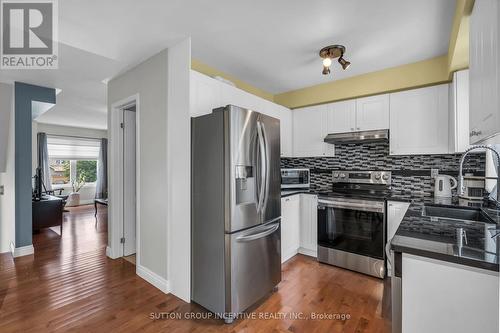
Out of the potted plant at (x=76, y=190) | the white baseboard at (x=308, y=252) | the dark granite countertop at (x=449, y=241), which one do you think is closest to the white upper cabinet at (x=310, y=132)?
the white baseboard at (x=308, y=252)

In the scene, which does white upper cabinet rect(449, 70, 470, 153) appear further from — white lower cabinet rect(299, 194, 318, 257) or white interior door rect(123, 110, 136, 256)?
white interior door rect(123, 110, 136, 256)

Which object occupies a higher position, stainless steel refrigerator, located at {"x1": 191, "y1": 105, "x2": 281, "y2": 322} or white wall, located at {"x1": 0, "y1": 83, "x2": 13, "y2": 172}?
white wall, located at {"x1": 0, "y1": 83, "x2": 13, "y2": 172}

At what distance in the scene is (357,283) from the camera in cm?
253

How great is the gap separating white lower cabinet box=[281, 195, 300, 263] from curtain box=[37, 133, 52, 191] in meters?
7.00

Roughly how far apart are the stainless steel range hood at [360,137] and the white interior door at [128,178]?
2.65 meters

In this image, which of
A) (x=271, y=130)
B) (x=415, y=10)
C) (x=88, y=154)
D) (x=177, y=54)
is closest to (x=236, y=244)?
(x=271, y=130)

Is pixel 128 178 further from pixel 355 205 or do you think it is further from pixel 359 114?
pixel 359 114

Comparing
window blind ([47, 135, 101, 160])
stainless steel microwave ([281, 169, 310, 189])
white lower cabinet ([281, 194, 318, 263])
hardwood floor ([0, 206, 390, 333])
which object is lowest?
hardwood floor ([0, 206, 390, 333])

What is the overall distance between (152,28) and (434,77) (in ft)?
9.47

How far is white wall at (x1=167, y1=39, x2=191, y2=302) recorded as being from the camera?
2141mm

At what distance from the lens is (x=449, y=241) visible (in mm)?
1120

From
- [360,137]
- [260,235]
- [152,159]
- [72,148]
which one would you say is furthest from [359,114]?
[72,148]

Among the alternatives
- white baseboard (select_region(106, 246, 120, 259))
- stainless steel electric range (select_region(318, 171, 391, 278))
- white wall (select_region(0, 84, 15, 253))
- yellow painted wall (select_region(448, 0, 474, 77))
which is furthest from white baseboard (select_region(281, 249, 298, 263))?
white wall (select_region(0, 84, 15, 253))

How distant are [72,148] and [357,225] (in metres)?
8.36
